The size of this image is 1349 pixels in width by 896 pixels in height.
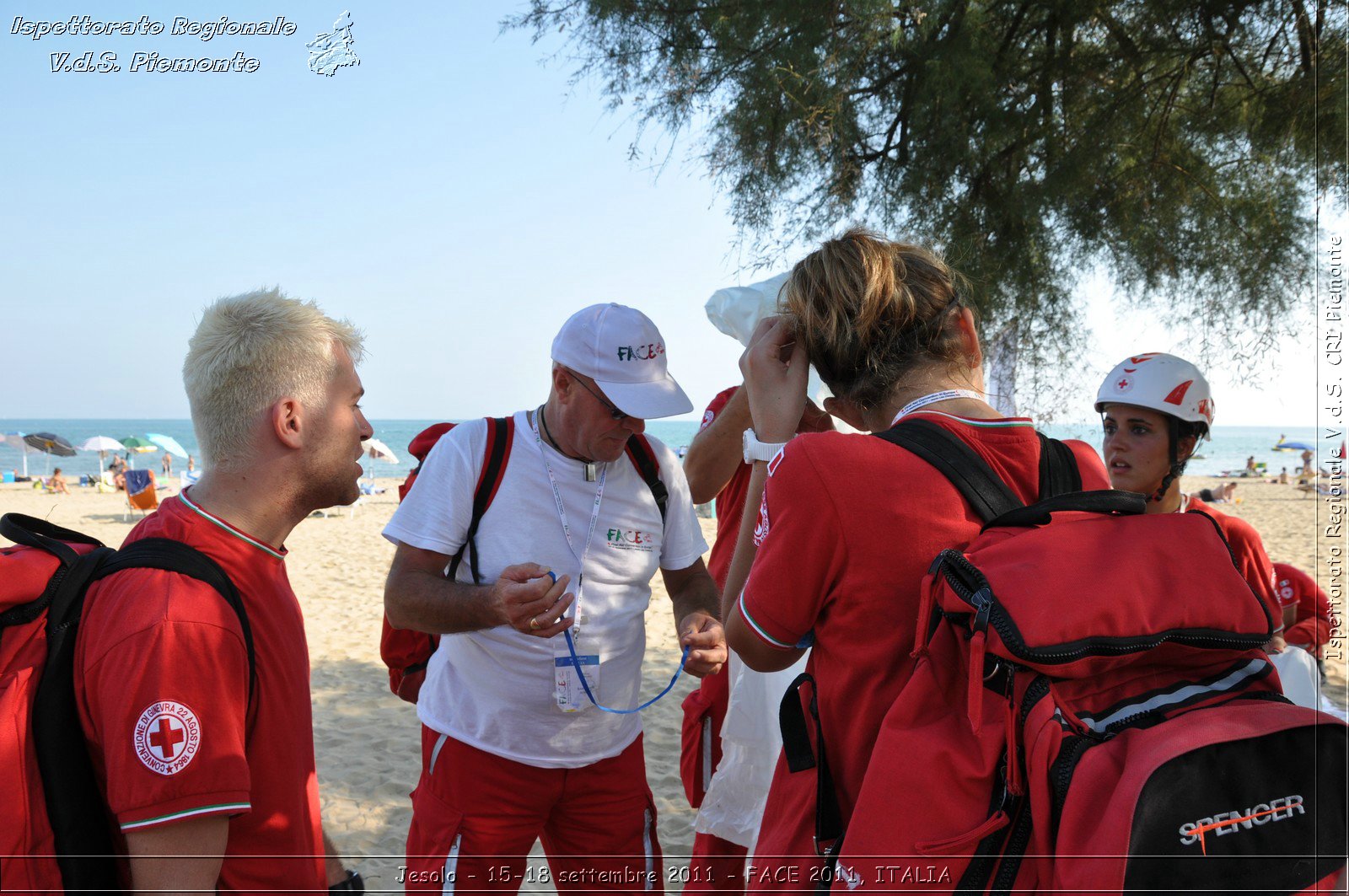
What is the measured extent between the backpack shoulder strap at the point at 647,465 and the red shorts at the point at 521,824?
759 mm

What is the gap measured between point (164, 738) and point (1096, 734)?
144 cm

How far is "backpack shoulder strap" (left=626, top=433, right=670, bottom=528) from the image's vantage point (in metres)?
2.71

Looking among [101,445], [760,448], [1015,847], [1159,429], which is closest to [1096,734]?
[1015,847]

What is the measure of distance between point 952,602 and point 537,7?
454cm

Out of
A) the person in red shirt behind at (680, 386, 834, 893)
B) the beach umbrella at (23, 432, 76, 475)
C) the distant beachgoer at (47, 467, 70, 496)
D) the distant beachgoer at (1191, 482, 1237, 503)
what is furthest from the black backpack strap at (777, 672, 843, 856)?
the distant beachgoer at (47, 467, 70, 496)

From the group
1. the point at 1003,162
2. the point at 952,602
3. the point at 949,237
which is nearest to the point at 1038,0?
the point at 1003,162

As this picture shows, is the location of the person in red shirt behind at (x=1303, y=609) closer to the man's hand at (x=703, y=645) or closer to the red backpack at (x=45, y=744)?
the man's hand at (x=703, y=645)

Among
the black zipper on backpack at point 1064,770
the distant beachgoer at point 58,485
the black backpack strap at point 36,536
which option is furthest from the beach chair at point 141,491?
the black zipper on backpack at point 1064,770

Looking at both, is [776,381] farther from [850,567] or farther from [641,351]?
[641,351]

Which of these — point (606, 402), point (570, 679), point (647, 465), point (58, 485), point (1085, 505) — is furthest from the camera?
point (58, 485)

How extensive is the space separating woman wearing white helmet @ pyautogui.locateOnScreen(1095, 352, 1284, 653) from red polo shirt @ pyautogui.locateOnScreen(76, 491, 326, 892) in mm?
2915

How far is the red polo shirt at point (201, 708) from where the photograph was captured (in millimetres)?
1413

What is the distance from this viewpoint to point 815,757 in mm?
1514

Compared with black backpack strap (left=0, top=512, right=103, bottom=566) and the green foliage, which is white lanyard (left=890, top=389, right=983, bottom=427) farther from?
the green foliage
